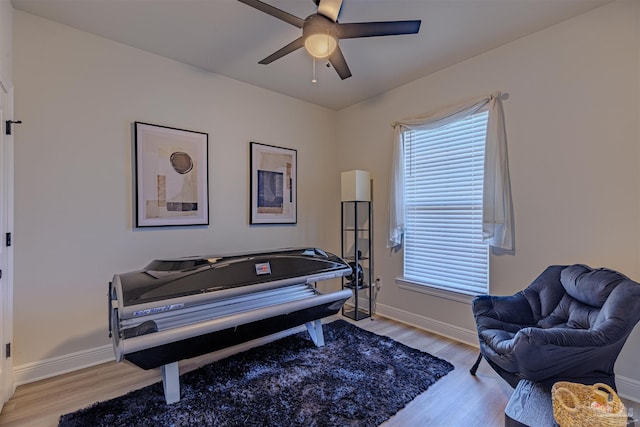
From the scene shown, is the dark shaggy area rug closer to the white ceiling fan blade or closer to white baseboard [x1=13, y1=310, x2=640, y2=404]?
white baseboard [x1=13, y1=310, x2=640, y2=404]

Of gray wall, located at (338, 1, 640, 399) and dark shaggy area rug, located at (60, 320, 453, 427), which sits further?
gray wall, located at (338, 1, 640, 399)

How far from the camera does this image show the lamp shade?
3404 millimetres

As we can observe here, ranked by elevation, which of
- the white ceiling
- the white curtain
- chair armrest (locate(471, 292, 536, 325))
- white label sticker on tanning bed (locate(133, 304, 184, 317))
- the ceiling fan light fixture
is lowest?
chair armrest (locate(471, 292, 536, 325))

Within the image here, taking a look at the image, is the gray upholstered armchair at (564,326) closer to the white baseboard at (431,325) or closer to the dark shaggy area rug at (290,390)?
the dark shaggy area rug at (290,390)

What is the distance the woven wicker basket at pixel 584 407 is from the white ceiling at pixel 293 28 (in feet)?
7.78

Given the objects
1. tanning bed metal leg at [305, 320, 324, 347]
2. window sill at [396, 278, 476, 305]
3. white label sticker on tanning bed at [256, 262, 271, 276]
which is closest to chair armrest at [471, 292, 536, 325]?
window sill at [396, 278, 476, 305]

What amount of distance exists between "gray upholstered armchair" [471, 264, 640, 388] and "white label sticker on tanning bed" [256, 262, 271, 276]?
156cm

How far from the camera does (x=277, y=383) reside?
2117 mm

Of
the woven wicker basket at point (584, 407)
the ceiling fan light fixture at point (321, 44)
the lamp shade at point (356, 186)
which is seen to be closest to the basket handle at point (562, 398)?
the woven wicker basket at point (584, 407)

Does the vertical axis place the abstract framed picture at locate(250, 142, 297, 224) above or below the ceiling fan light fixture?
below

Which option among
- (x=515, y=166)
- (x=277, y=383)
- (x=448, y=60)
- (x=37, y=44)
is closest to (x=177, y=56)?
(x=37, y=44)

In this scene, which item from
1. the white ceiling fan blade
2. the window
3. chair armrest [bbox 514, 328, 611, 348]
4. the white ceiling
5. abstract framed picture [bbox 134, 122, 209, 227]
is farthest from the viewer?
the window

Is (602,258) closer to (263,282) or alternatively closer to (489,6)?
(489,6)

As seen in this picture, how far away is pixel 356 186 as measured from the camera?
3.40 metres
